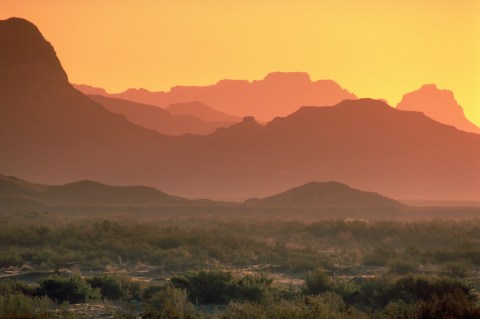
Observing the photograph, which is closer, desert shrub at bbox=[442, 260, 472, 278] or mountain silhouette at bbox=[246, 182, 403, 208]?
desert shrub at bbox=[442, 260, 472, 278]

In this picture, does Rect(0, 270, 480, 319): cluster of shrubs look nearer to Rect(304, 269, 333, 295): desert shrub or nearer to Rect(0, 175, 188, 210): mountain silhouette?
Rect(304, 269, 333, 295): desert shrub

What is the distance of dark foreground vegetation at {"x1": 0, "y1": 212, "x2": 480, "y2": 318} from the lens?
16.4 metres

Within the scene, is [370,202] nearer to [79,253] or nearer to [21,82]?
[79,253]

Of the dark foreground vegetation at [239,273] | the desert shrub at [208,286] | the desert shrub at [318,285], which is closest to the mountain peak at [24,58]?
the dark foreground vegetation at [239,273]

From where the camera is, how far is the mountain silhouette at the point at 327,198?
9994 centimetres

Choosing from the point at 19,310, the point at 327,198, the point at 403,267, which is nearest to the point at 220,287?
the point at 19,310

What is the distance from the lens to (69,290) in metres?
19.9

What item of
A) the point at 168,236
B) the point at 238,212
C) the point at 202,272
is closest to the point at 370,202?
the point at 238,212

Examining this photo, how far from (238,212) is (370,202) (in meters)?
22.7

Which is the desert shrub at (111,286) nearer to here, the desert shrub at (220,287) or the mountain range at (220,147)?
the desert shrub at (220,287)

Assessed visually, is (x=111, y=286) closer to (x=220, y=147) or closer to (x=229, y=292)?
(x=229, y=292)

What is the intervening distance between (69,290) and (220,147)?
521ft

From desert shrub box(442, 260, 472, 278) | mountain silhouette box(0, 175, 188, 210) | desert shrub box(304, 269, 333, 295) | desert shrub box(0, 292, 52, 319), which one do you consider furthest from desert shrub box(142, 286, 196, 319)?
mountain silhouette box(0, 175, 188, 210)

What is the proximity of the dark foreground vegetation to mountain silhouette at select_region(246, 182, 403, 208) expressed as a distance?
48399 mm
